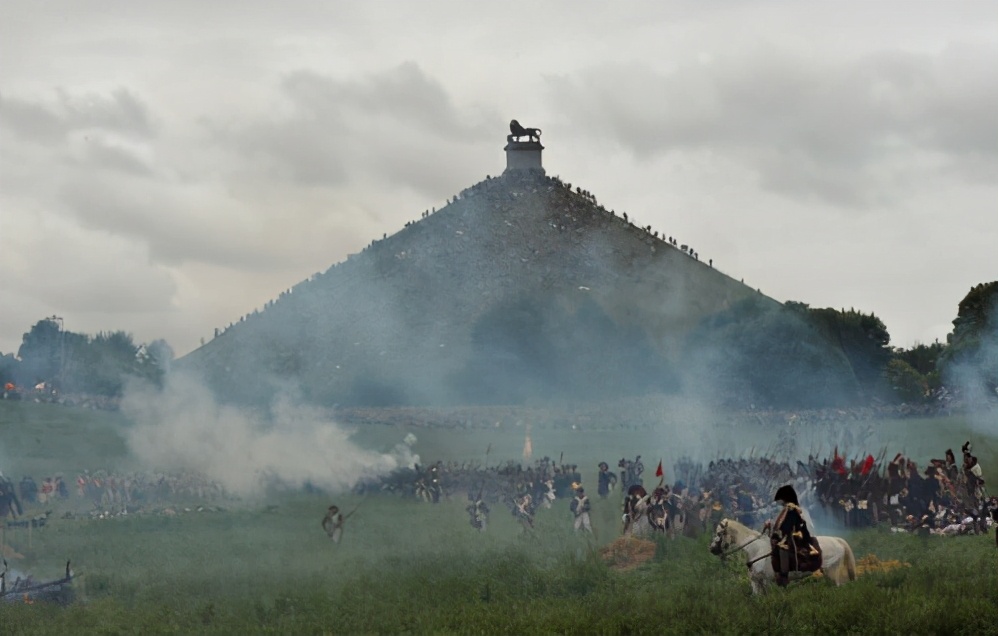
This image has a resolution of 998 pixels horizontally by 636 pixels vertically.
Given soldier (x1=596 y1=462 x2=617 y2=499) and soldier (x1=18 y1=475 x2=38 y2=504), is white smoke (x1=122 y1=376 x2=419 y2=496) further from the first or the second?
soldier (x1=596 y1=462 x2=617 y2=499)

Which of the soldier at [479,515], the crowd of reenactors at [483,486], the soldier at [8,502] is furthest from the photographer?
the soldier at [8,502]

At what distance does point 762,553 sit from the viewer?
115ft

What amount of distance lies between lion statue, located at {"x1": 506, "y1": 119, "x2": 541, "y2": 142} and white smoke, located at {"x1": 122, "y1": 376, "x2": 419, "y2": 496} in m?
98.5

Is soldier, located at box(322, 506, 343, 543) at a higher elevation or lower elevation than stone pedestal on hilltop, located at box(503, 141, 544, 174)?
lower

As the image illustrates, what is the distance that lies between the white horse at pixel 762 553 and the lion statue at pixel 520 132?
140m

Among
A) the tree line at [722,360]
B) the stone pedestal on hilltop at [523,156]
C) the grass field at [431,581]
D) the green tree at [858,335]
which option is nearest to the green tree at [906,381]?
the tree line at [722,360]

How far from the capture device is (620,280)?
518ft

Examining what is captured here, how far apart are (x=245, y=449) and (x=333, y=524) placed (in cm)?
1525

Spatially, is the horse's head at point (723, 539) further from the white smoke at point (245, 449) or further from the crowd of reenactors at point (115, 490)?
the crowd of reenactors at point (115, 490)

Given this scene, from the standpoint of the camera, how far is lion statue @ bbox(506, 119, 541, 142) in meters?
174

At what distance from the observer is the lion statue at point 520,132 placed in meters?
174

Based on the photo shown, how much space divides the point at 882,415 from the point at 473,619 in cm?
5052

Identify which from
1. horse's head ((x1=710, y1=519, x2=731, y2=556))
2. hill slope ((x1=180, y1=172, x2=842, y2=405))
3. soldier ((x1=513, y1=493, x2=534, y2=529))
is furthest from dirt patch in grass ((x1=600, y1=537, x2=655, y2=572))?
hill slope ((x1=180, y1=172, x2=842, y2=405))

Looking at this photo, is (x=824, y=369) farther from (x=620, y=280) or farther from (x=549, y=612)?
(x=549, y=612)
